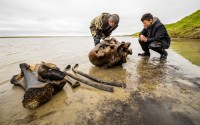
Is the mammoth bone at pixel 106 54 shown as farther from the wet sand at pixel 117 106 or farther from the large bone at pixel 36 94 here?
the large bone at pixel 36 94

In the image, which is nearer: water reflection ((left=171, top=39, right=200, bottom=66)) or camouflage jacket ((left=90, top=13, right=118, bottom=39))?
camouflage jacket ((left=90, top=13, right=118, bottom=39))

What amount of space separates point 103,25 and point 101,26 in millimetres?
78

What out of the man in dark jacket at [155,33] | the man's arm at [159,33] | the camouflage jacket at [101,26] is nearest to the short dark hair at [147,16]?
the man in dark jacket at [155,33]

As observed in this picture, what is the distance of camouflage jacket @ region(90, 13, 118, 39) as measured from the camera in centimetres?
494

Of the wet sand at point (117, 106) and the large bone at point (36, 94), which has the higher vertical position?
the large bone at point (36, 94)

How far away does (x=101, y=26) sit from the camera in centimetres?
502

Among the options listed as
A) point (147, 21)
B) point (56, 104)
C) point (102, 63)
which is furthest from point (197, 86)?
point (147, 21)

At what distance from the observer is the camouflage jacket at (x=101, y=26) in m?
4.94

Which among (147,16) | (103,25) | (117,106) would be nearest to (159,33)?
(147,16)

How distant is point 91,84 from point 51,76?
0.77 meters

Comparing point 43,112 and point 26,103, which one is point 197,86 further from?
point 26,103

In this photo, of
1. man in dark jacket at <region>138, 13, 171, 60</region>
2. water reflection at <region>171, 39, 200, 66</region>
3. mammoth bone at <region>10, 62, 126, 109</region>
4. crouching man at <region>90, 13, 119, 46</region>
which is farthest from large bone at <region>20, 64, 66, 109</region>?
water reflection at <region>171, 39, 200, 66</region>

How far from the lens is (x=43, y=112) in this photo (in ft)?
6.35

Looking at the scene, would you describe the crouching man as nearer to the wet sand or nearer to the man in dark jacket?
the man in dark jacket
